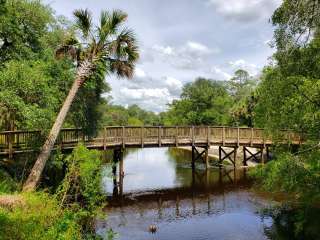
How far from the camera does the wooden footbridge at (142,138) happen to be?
780 inches

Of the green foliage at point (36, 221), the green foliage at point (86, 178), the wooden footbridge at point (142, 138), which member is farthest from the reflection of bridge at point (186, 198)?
the green foliage at point (36, 221)

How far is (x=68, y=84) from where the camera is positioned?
2230 centimetres

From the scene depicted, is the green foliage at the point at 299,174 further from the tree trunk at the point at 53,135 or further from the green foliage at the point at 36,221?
the tree trunk at the point at 53,135

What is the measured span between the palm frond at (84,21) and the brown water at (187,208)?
688 centimetres

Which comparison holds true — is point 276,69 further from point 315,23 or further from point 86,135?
point 86,135

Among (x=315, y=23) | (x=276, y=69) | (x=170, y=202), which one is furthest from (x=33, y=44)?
(x=315, y=23)

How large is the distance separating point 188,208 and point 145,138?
8659 mm

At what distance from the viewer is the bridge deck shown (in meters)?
19.8

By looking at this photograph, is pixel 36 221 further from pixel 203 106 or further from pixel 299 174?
pixel 203 106

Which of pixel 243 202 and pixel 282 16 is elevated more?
pixel 282 16

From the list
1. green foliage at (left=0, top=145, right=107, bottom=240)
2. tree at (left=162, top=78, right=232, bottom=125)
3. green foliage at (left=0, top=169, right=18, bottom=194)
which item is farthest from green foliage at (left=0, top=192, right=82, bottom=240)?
tree at (left=162, top=78, right=232, bottom=125)

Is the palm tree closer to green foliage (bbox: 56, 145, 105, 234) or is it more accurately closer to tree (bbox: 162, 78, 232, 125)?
green foliage (bbox: 56, 145, 105, 234)

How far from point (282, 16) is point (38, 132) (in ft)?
41.1

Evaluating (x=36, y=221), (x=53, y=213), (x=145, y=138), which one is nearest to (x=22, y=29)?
(x=145, y=138)
